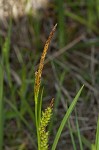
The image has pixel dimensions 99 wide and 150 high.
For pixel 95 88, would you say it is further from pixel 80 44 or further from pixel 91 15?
pixel 91 15

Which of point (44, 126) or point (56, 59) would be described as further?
point (56, 59)

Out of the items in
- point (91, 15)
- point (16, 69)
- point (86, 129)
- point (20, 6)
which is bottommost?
point (86, 129)

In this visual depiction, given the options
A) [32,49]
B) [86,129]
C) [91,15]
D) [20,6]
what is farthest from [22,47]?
[86,129]

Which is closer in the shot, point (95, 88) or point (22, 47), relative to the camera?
point (95, 88)

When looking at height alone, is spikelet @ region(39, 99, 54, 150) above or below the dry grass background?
below

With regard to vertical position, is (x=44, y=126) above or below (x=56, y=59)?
below

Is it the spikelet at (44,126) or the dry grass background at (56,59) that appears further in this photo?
the dry grass background at (56,59)

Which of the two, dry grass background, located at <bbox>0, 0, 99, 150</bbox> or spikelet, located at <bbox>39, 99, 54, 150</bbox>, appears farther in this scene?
dry grass background, located at <bbox>0, 0, 99, 150</bbox>

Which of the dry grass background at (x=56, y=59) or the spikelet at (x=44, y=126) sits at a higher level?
the dry grass background at (x=56, y=59)
